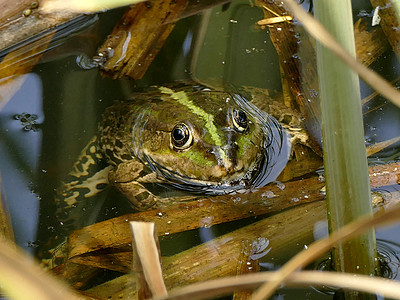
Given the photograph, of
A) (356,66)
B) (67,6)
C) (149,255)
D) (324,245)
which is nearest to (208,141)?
(67,6)

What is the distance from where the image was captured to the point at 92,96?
3643 millimetres

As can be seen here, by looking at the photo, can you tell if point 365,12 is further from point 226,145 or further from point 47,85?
point 47,85

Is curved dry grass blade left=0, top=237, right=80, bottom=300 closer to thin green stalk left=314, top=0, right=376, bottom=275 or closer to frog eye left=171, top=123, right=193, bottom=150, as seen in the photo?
thin green stalk left=314, top=0, right=376, bottom=275

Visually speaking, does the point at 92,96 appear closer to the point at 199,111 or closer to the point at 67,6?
the point at 67,6

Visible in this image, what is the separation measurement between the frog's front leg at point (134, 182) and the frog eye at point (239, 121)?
732 mm

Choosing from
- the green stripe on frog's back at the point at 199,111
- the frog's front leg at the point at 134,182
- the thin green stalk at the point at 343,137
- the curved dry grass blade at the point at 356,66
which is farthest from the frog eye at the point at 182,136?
the curved dry grass blade at the point at 356,66

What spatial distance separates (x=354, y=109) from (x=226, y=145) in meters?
1.21

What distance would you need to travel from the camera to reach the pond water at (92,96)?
298 cm

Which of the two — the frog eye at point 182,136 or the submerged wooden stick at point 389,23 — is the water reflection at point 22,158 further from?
the submerged wooden stick at point 389,23

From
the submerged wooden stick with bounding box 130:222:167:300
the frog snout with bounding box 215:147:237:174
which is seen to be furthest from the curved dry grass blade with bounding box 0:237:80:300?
the frog snout with bounding box 215:147:237:174

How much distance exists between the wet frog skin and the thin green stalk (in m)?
1.00

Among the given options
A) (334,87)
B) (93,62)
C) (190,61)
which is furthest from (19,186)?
(334,87)

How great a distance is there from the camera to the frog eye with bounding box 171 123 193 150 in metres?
3.00

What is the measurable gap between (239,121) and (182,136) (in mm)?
372
